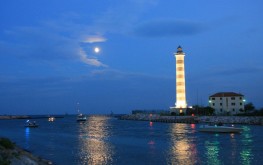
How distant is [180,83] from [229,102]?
761 inches

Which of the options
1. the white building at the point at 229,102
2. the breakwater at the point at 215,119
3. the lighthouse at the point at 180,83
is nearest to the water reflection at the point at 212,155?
the breakwater at the point at 215,119

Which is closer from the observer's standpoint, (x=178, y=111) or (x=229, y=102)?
(x=229, y=102)

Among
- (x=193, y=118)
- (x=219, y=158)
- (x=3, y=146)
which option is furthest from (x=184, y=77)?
(x=3, y=146)

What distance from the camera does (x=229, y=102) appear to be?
437ft

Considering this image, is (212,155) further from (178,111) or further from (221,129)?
(178,111)

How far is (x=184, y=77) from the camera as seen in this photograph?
128 meters

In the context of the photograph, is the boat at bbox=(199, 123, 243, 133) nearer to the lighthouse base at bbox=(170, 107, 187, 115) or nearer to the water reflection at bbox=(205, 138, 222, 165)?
the water reflection at bbox=(205, 138, 222, 165)

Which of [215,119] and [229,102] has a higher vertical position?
[229,102]

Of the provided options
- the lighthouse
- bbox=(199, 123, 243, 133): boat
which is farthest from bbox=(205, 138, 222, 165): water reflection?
the lighthouse

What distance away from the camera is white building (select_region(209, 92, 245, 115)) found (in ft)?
435

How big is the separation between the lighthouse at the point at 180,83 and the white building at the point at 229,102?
41.0ft

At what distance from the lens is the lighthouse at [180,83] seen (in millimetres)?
126438

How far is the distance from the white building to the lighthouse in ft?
41.0

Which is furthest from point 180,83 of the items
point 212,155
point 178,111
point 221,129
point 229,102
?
point 212,155
